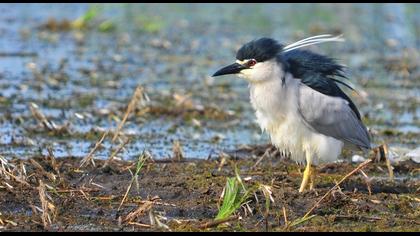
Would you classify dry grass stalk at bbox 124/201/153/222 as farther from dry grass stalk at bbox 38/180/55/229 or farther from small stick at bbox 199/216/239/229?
dry grass stalk at bbox 38/180/55/229

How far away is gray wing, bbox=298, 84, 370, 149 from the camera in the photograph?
779 cm

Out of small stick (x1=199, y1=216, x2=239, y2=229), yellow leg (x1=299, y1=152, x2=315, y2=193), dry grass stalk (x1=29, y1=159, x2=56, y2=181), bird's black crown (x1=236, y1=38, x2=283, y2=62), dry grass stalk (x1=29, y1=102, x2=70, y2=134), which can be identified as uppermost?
bird's black crown (x1=236, y1=38, x2=283, y2=62)

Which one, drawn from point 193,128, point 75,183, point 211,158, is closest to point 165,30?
point 193,128

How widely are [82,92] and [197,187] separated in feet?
15.4

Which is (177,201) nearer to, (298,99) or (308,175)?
(308,175)

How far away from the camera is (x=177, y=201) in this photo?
701 centimetres

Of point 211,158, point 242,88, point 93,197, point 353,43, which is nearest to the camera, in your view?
point 93,197

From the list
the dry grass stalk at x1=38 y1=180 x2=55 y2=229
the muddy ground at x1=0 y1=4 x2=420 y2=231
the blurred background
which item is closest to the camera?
the dry grass stalk at x1=38 y1=180 x2=55 y2=229

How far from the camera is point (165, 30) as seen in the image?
17375mm

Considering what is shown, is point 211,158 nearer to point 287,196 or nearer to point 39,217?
point 287,196

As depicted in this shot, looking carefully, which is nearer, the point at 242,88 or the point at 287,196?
the point at 287,196

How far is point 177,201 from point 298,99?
141 centimetres

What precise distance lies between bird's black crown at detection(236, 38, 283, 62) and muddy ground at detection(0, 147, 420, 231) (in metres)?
0.95

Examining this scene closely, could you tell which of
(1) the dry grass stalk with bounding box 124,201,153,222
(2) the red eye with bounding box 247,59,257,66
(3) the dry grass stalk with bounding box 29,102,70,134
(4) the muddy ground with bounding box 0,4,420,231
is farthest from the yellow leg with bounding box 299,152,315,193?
(3) the dry grass stalk with bounding box 29,102,70,134
